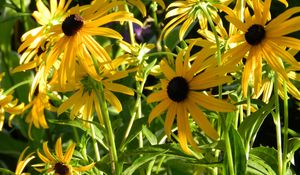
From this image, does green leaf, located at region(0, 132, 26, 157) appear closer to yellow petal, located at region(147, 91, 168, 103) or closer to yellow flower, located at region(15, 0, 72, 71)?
yellow flower, located at region(15, 0, 72, 71)

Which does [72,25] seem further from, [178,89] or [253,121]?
[253,121]

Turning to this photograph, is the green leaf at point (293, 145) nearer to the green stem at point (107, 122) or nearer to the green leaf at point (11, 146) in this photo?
the green stem at point (107, 122)

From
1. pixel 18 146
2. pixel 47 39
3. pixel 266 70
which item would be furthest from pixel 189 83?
pixel 18 146

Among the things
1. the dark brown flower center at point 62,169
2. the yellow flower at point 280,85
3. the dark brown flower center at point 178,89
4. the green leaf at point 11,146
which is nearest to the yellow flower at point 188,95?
the dark brown flower center at point 178,89

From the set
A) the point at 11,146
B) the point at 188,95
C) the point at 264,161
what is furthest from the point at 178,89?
the point at 11,146

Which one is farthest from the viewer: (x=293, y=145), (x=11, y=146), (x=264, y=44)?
(x=11, y=146)

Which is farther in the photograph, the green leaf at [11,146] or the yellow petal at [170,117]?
the green leaf at [11,146]

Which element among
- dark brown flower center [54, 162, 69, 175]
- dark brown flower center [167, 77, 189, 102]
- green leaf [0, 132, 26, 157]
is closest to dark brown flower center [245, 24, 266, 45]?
dark brown flower center [167, 77, 189, 102]

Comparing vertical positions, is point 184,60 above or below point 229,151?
above
